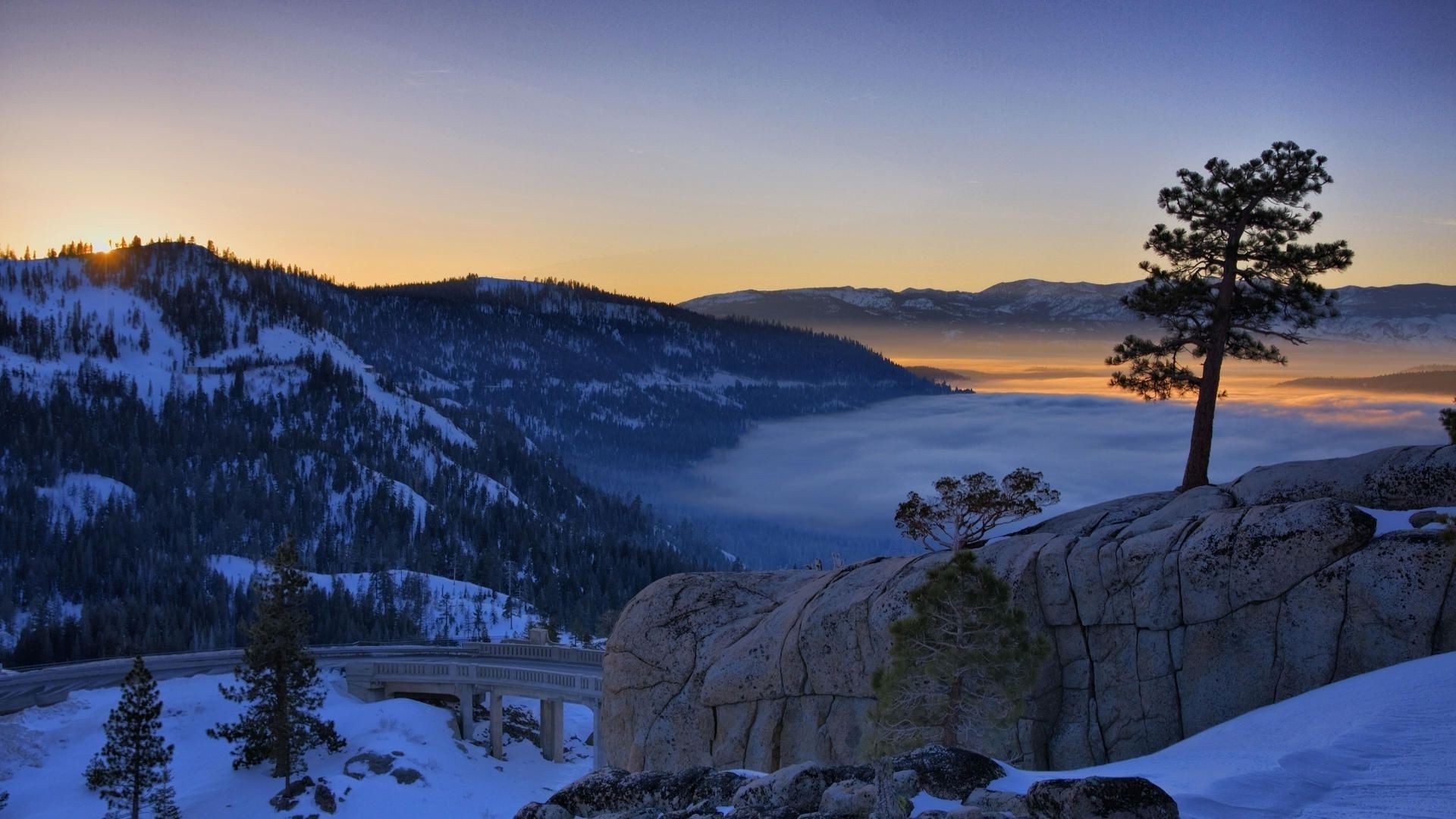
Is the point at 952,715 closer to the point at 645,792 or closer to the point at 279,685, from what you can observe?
the point at 645,792

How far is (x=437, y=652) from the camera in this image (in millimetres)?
88750

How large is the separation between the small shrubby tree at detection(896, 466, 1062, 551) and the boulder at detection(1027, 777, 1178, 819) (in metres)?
24.0

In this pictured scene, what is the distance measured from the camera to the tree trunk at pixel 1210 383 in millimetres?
36719

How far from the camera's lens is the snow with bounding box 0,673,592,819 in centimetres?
5991

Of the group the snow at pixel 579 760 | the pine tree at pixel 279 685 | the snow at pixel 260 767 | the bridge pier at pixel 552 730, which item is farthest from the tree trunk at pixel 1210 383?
the bridge pier at pixel 552 730

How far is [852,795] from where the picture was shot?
53.6 feet

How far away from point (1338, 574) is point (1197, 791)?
43.6 ft

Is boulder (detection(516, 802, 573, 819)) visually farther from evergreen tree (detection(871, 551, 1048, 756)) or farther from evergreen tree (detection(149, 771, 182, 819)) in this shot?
evergreen tree (detection(149, 771, 182, 819))

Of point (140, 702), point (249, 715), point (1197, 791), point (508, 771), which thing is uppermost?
point (1197, 791)

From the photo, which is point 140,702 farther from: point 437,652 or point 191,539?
point 191,539

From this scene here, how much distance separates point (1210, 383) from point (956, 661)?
656 inches

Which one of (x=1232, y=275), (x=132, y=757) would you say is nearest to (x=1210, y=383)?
(x=1232, y=275)

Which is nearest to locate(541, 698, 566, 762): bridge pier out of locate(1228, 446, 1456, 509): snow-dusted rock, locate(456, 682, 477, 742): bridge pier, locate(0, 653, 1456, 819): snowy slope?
locate(0, 653, 1456, 819): snowy slope

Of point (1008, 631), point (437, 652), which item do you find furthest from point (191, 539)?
point (1008, 631)
